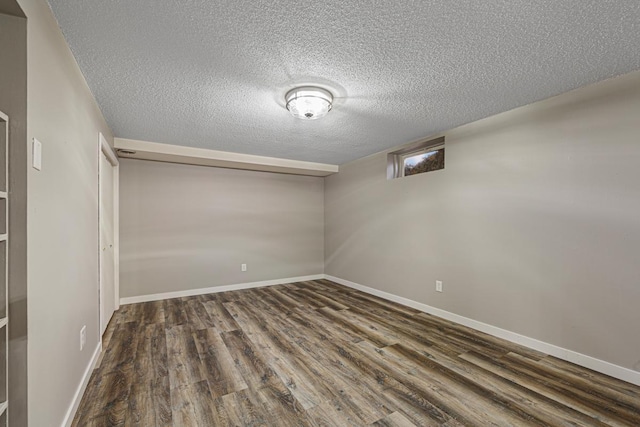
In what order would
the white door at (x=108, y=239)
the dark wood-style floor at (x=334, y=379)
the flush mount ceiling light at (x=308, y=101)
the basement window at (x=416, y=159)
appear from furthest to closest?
1. the basement window at (x=416, y=159)
2. the white door at (x=108, y=239)
3. the flush mount ceiling light at (x=308, y=101)
4. the dark wood-style floor at (x=334, y=379)

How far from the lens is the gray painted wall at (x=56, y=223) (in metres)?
1.20

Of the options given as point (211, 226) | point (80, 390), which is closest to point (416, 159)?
point (211, 226)

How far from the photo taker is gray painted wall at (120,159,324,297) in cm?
406

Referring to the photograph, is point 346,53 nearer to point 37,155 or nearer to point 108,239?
point 37,155

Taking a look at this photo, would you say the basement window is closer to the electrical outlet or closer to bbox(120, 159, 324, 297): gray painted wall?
bbox(120, 159, 324, 297): gray painted wall

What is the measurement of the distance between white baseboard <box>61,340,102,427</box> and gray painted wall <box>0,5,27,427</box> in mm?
638

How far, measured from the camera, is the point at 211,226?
4598 mm

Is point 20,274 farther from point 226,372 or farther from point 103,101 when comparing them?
point 103,101

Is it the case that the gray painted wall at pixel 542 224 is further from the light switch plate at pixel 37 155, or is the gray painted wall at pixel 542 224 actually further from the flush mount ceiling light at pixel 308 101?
→ the light switch plate at pixel 37 155

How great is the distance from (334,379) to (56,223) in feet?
6.61

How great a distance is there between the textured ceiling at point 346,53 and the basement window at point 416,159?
0.77 meters

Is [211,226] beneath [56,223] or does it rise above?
beneath

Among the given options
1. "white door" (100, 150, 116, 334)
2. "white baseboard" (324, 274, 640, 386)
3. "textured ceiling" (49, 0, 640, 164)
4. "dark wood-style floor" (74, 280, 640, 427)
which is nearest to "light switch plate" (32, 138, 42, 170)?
"textured ceiling" (49, 0, 640, 164)

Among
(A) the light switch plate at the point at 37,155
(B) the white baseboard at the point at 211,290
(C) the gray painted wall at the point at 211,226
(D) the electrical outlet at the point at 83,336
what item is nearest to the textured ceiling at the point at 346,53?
(A) the light switch plate at the point at 37,155
